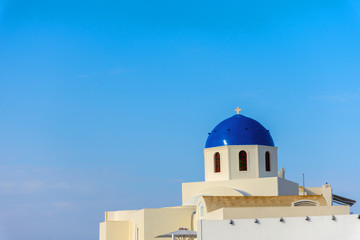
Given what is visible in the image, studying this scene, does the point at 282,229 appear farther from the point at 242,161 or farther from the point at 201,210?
the point at 242,161

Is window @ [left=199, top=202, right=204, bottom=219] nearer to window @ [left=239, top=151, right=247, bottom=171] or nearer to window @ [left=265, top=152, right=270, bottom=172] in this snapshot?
window @ [left=239, top=151, right=247, bottom=171]

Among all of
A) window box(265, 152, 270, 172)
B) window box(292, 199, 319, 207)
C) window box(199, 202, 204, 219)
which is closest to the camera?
window box(199, 202, 204, 219)

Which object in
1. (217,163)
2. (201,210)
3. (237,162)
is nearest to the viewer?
(201,210)

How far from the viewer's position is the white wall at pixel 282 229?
22.8m

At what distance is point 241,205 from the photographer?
27.8 metres

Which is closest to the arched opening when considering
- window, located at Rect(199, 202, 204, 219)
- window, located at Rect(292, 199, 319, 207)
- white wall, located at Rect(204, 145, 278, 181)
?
white wall, located at Rect(204, 145, 278, 181)

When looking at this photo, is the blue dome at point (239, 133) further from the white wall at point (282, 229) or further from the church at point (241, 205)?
the white wall at point (282, 229)

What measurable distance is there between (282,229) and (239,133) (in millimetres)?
10514

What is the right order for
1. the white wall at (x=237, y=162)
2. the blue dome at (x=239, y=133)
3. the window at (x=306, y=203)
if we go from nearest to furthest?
the window at (x=306, y=203), the white wall at (x=237, y=162), the blue dome at (x=239, y=133)

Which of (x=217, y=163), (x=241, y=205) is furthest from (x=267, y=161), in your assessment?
(x=241, y=205)

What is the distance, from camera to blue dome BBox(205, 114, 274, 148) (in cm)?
3262

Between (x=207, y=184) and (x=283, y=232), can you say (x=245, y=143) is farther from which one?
(x=283, y=232)

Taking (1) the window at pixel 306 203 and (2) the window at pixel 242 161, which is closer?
(1) the window at pixel 306 203

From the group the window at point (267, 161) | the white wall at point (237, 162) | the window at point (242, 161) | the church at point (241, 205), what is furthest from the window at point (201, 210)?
the window at point (267, 161)
